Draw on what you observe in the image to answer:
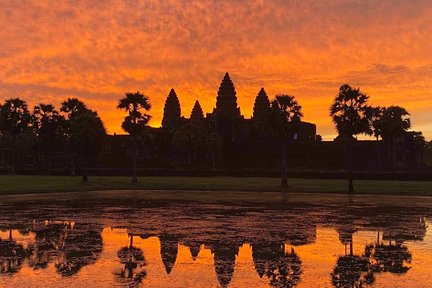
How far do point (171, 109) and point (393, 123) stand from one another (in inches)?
3002

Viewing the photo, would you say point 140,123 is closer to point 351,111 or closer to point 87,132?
point 87,132

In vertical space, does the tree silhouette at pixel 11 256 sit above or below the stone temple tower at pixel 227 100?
below

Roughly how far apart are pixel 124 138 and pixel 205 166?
24886 millimetres

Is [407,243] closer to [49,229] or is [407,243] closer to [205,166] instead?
[49,229]

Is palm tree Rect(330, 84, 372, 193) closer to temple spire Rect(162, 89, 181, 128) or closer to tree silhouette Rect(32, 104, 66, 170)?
tree silhouette Rect(32, 104, 66, 170)

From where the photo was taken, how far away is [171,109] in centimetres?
14550

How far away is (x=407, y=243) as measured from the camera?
1520 centimetres

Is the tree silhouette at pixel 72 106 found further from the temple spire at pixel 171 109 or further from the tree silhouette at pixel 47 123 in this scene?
the temple spire at pixel 171 109

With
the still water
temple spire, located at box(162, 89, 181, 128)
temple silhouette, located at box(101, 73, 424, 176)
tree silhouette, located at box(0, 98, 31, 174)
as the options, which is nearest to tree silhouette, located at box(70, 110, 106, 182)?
temple silhouette, located at box(101, 73, 424, 176)

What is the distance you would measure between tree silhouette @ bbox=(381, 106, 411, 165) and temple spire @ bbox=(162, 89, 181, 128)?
7079cm

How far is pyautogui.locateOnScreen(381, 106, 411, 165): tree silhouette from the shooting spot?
275 ft

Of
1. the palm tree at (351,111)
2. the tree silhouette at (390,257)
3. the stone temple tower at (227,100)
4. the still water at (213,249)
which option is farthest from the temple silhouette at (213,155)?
the tree silhouette at (390,257)

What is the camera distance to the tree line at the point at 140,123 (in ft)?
154

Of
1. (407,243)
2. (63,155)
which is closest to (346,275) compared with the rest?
(407,243)
